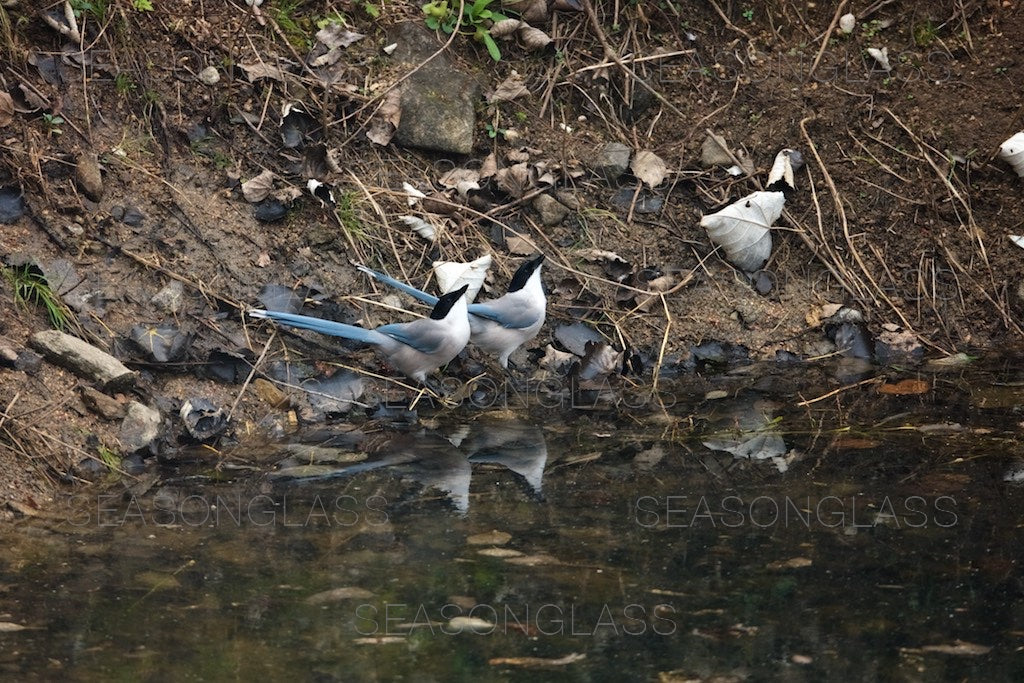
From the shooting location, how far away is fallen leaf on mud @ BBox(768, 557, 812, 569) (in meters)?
3.56

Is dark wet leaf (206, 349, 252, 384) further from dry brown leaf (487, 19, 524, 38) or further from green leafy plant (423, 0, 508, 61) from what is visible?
dry brown leaf (487, 19, 524, 38)

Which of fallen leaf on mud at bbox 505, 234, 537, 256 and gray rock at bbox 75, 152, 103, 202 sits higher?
gray rock at bbox 75, 152, 103, 202

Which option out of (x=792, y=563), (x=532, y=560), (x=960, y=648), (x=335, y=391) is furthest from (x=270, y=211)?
(x=960, y=648)

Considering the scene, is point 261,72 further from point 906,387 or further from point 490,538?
point 906,387

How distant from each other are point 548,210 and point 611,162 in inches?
18.8

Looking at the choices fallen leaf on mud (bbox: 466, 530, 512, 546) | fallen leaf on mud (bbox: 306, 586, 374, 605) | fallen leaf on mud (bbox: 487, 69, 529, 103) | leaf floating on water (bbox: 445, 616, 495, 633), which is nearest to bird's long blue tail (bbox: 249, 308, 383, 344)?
fallen leaf on mud (bbox: 466, 530, 512, 546)

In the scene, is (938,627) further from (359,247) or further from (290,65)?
(290,65)

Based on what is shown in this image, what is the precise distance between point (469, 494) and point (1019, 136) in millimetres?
3714

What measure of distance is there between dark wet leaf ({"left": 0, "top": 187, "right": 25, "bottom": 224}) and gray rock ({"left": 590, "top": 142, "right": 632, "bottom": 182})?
280 centimetres

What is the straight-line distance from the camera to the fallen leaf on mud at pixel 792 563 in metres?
3.56

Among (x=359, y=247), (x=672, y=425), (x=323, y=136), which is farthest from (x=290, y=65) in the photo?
(x=672, y=425)

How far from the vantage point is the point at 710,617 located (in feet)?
10.8

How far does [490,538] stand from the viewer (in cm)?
Result: 381

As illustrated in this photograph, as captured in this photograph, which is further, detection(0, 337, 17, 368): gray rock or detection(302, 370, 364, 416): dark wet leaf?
detection(302, 370, 364, 416): dark wet leaf
